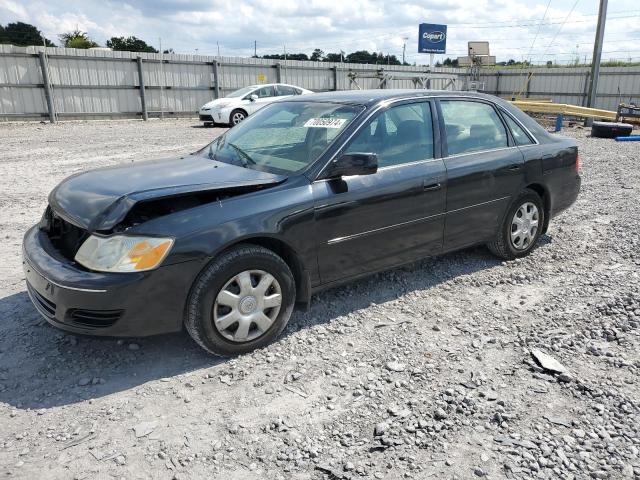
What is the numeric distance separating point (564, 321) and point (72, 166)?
9272 millimetres

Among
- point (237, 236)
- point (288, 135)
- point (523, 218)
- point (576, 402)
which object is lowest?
point (576, 402)

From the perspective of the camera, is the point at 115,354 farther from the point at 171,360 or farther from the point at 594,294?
the point at 594,294

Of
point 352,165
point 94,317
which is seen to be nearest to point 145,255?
point 94,317

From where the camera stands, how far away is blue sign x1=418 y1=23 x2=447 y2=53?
39.4 meters

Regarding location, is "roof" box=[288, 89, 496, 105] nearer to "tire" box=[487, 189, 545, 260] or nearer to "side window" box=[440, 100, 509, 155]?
"side window" box=[440, 100, 509, 155]

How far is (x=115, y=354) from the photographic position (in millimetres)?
3482

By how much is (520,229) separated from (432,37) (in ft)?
125

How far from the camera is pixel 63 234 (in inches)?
140

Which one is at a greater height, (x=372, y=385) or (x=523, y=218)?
(x=523, y=218)

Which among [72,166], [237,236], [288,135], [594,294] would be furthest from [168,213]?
[72,166]

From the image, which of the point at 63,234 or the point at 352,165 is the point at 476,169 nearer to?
the point at 352,165

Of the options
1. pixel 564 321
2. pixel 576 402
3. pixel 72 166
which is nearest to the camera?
pixel 576 402

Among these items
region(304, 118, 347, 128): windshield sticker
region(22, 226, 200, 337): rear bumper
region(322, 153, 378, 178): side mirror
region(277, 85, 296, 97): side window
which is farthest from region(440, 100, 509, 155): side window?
region(277, 85, 296, 97): side window

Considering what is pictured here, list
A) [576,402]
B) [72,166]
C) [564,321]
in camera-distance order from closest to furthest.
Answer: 1. [576,402]
2. [564,321]
3. [72,166]
